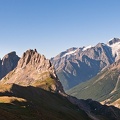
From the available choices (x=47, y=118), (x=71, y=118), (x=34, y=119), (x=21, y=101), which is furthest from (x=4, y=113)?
(x=71, y=118)

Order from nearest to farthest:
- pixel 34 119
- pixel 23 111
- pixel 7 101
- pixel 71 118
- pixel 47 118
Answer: pixel 34 119 < pixel 23 111 < pixel 47 118 < pixel 7 101 < pixel 71 118

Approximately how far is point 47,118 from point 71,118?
52896 mm

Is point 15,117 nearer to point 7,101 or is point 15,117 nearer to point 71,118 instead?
point 7,101

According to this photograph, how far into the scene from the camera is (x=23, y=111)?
12862 cm

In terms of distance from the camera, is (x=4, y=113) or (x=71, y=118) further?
(x=71, y=118)

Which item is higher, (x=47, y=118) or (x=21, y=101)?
(x=21, y=101)

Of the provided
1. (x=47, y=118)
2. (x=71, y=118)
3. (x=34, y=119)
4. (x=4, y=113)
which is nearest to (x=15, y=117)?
(x=4, y=113)

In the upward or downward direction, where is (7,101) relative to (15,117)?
upward

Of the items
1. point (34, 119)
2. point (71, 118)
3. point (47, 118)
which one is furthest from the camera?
point (71, 118)

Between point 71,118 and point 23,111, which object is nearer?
point 23,111

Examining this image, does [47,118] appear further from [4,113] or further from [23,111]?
[4,113]

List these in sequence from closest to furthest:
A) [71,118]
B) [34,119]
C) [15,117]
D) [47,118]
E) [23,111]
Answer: [15,117], [34,119], [23,111], [47,118], [71,118]

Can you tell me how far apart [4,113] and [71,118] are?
300ft

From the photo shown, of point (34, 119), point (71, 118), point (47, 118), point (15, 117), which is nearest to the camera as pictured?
point (15, 117)
